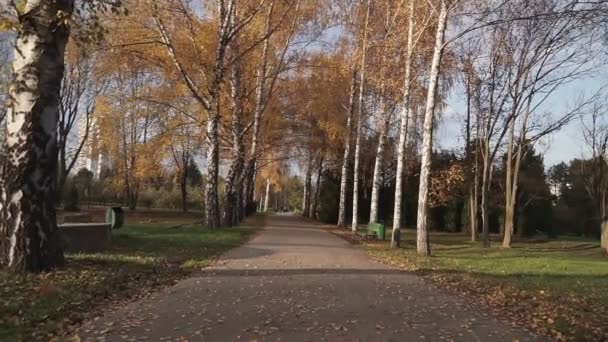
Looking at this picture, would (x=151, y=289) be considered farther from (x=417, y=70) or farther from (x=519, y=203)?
(x=519, y=203)

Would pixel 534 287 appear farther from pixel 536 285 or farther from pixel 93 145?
pixel 93 145

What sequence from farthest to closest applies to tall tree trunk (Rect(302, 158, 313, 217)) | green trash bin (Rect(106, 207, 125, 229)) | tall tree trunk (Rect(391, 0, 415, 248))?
1. tall tree trunk (Rect(302, 158, 313, 217))
2. tall tree trunk (Rect(391, 0, 415, 248))
3. green trash bin (Rect(106, 207, 125, 229))

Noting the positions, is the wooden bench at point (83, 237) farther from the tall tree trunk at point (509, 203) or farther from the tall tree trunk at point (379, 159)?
the tall tree trunk at point (509, 203)

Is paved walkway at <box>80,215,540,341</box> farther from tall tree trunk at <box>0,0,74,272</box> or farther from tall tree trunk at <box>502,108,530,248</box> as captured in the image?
tall tree trunk at <box>502,108,530,248</box>

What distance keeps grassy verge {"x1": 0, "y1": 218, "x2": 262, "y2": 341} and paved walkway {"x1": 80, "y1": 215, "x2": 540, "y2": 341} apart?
43 cm

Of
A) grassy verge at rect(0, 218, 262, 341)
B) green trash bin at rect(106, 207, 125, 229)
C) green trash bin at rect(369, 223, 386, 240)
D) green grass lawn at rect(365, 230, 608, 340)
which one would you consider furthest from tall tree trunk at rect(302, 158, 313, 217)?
grassy verge at rect(0, 218, 262, 341)

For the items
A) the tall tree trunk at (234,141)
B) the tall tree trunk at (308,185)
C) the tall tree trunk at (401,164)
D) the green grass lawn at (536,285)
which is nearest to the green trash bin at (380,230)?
the tall tree trunk at (401,164)

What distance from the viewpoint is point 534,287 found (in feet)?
37.8

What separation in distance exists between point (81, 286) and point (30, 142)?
2.35m

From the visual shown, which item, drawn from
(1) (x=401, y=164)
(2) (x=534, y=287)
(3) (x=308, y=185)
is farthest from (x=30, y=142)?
(3) (x=308, y=185)

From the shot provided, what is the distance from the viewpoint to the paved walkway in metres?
6.48

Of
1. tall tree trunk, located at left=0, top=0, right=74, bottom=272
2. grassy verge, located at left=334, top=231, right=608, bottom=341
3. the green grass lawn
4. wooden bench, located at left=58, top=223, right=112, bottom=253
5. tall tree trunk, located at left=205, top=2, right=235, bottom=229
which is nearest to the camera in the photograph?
grassy verge, located at left=334, top=231, right=608, bottom=341

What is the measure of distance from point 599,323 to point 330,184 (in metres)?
40.1

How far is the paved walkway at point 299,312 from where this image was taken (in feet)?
21.3
